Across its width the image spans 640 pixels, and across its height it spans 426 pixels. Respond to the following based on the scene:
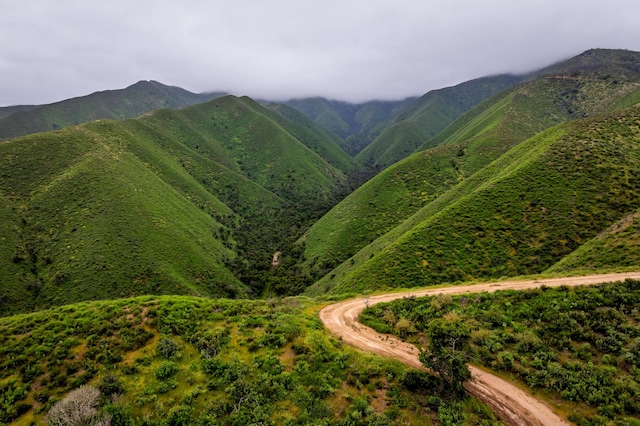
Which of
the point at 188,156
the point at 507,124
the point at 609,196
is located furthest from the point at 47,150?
the point at 507,124

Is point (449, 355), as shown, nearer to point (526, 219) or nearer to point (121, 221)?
point (526, 219)

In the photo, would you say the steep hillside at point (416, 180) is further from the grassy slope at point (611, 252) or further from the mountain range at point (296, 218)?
the grassy slope at point (611, 252)

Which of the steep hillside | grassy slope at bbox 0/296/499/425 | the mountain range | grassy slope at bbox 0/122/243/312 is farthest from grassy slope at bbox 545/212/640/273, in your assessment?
grassy slope at bbox 0/122/243/312

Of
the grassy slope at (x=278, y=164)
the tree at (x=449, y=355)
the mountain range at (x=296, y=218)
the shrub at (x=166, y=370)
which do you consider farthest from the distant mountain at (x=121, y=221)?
the tree at (x=449, y=355)

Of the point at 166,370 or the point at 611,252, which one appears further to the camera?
the point at 611,252

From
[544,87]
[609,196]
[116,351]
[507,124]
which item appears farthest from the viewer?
Result: [544,87]

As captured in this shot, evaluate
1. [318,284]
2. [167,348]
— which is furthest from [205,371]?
[318,284]

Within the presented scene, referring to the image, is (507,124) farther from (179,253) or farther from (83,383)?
(83,383)
